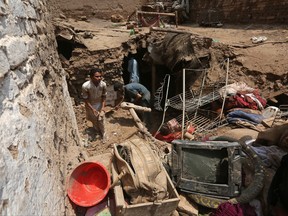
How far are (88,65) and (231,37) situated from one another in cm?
504

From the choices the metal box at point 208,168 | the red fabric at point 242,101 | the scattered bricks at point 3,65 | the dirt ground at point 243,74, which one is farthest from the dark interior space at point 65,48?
the scattered bricks at point 3,65

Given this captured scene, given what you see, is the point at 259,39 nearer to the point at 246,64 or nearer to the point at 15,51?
the point at 246,64

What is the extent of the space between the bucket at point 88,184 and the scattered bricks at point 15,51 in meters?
1.31

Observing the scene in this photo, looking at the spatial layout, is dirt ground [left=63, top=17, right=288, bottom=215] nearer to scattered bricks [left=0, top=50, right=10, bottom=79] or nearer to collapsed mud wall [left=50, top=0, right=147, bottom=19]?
scattered bricks [left=0, top=50, right=10, bottom=79]

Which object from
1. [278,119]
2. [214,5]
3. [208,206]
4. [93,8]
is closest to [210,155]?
[208,206]

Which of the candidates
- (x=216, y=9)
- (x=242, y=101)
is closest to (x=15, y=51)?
(x=242, y=101)

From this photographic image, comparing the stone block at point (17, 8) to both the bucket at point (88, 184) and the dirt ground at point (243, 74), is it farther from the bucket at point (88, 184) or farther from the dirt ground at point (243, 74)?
the dirt ground at point (243, 74)

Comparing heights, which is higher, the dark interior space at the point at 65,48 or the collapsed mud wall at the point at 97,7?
the collapsed mud wall at the point at 97,7

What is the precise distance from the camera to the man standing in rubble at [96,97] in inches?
179

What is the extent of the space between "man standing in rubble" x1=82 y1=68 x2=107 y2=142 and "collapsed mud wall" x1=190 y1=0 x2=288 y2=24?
7.66 m

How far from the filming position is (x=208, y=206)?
2.79 m

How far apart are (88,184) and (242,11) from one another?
1035 cm

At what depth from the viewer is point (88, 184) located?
263 centimetres

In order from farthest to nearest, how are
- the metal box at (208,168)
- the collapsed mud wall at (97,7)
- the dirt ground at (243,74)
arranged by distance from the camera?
the collapsed mud wall at (97,7) < the dirt ground at (243,74) < the metal box at (208,168)
